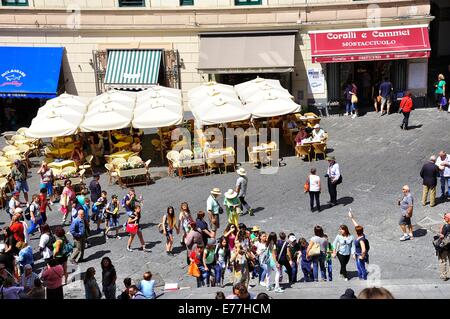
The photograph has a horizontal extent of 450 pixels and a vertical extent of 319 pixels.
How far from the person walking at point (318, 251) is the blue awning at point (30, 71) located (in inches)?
662

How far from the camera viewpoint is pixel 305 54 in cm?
2822

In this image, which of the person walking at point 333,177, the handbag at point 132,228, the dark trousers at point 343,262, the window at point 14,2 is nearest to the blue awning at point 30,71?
the window at point 14,2

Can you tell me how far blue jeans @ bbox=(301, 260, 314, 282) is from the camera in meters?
14.2

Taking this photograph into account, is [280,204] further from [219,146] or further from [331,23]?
[331,23]

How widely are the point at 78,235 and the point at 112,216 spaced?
1.70m

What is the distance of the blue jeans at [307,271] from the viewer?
14181 mm

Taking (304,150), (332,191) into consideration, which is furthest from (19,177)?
(332,191)

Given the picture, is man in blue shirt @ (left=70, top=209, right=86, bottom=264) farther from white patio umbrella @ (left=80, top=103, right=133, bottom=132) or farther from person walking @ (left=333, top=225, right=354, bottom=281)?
white patio umbrella @ (left=80, top=103, right=133, bottom=132)

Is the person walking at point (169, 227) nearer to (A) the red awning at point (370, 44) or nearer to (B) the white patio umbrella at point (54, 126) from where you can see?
(B) the white patio umbrella at point (54, 126)

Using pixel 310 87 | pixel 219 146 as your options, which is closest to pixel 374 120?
pixel 310 87

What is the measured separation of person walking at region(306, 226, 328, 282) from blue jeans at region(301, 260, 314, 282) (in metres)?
0.09

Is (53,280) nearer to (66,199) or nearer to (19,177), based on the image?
(66,199)

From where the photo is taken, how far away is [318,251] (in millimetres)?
13961

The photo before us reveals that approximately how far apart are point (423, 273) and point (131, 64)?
17.3 metres
